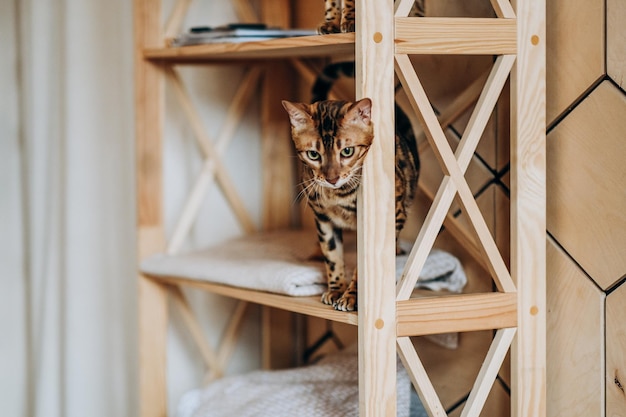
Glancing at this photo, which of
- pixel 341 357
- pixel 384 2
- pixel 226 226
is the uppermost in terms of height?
pixel 384 2

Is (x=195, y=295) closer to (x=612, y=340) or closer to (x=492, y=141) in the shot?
(x=492, y=141)

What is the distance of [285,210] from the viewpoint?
204 centimetres

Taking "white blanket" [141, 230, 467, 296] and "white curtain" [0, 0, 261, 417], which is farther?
"white curtain" [0, 0, 261, 417]

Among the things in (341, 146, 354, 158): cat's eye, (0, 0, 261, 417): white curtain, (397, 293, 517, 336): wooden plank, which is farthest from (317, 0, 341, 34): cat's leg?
(0, 0, 261, 417): white curtain

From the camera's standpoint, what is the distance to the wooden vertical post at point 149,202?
167 cm

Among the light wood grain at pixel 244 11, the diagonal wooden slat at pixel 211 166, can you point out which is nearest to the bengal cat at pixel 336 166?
the diagonal wooden slat at pixel 211 166

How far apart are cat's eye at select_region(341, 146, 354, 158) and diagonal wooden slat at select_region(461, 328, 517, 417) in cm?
37

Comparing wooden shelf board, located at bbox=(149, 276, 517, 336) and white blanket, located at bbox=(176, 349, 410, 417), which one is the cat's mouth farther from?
white blanket, located at bbox=(176, 349, 410, 417)

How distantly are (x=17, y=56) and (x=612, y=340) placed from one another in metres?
1.41

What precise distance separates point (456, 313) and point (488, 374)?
0.11 m

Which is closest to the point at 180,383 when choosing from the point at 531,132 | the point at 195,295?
the point at 195,295

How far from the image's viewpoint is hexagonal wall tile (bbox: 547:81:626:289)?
1.22m

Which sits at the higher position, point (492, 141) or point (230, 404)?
point (492, 141)

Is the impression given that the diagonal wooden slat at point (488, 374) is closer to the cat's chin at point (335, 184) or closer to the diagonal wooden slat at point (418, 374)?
the diagonal wooden slat at point (418, 374)
